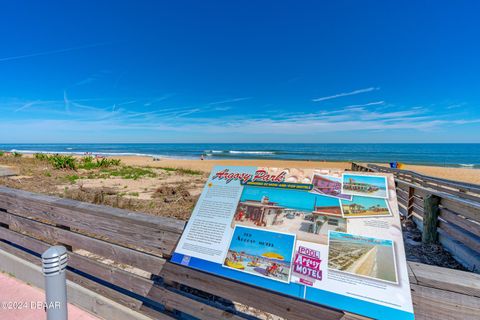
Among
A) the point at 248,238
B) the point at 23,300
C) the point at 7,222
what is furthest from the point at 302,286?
the point at 7,222

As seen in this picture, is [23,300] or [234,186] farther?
[23,300]

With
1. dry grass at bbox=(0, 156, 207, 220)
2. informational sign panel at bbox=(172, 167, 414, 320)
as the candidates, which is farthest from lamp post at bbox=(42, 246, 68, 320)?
dry grass at bbox=(0, 156, 207, 220)

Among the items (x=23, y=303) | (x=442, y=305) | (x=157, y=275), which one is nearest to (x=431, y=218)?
(x=442, y=305)

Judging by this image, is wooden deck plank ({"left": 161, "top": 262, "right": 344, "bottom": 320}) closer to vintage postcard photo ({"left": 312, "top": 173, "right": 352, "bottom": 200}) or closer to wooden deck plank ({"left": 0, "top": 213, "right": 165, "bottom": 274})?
wooden deck plank ({"left": 0, "top": 213, "right": 165, "bottom": 274})

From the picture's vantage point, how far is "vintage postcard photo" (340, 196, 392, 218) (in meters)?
1.17

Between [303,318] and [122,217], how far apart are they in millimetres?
1513

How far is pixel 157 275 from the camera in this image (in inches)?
78.0

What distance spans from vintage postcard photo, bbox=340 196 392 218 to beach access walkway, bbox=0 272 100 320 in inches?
93.1

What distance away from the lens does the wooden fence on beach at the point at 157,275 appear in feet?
3.49

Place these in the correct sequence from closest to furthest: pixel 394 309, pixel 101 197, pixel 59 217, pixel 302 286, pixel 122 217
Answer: pixel 394 309 → pixel 302 286 → pixel 122 217 → pixel 59 217 → pixel 101 197

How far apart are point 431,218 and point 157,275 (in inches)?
187

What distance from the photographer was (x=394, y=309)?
0.95m

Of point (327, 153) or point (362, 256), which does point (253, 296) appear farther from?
point (327, 153)

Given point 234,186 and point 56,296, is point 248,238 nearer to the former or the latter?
point 234,186
